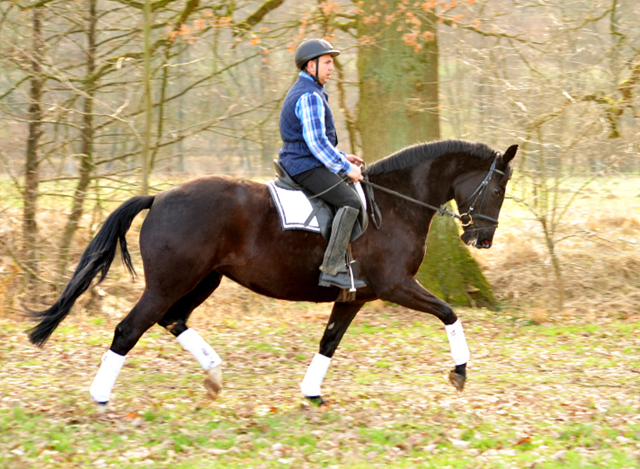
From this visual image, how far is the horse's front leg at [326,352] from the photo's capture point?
5891 mm

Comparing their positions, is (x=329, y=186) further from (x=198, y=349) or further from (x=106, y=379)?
(x=106, y=379)

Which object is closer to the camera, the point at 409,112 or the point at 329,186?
the point at 329,186

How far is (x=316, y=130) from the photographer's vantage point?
210 inches

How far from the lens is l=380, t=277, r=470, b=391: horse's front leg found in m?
5.69

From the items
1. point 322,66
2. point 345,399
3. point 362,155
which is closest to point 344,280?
point 345,399

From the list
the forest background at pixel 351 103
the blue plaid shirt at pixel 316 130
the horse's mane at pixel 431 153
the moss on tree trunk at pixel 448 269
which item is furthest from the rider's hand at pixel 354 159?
the moss on tree trunk at pixel 448 269

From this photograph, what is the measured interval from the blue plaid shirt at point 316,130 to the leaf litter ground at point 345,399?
224 centimetres

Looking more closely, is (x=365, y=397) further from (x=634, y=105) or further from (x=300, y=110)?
(x=634, y=105)

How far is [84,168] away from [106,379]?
5.78 metres

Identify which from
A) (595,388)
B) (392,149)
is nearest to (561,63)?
(392,149)

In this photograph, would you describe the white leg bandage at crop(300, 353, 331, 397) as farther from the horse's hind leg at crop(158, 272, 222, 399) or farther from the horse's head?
the horse's head

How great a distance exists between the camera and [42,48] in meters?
9.69

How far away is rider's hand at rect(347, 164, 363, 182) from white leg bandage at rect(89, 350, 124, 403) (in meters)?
2.47

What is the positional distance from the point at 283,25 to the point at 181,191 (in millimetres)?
6112
